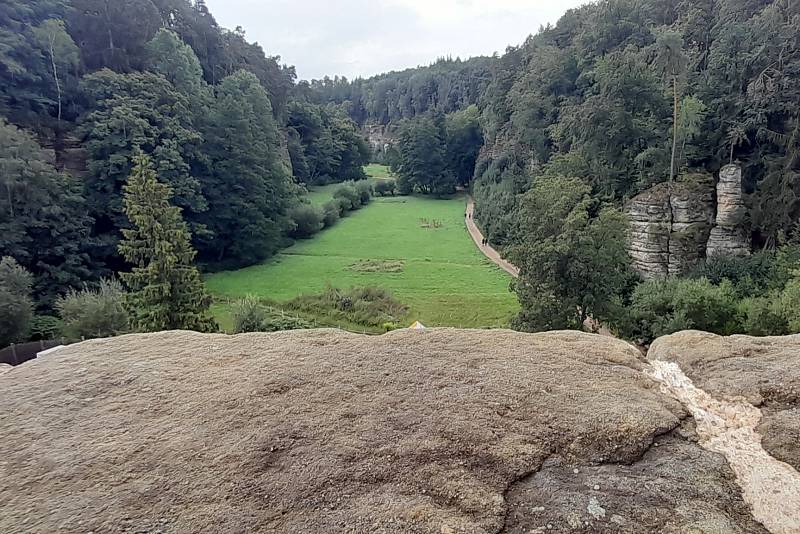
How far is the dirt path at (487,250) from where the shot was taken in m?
43.7

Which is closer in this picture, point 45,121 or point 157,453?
point 157,453

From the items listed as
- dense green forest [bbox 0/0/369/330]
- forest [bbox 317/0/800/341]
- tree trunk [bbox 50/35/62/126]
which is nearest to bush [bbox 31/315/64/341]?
dense green forest [bbox 0/0/369/330]

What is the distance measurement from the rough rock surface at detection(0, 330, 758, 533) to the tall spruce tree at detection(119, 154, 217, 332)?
15.8m

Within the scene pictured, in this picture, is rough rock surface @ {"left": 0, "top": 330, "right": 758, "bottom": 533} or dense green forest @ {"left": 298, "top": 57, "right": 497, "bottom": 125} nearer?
rough rock surface @ {"left": 0, "top": 330, "right": 758, "bottom": 533}

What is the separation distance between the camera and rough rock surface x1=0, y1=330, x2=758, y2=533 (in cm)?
462

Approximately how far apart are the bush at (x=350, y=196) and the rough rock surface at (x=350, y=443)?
220ft

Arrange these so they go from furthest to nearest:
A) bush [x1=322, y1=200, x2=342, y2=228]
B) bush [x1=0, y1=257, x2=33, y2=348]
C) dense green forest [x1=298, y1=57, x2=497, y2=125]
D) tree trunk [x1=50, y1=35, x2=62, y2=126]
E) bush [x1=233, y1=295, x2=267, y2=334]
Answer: dense green forest [x1=298, y1=57, x2=497, y2=125], bush [x1=322, y1=200, x2=342, y2=228], tree trunk [x1=50, y1=35, x2=62, y2=126], bush [x1=233, y1=295, x2=267, y2=334], bush [x1=0, y1=257, x2=33, y2=348]

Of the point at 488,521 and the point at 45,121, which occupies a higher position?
the point at 45,121

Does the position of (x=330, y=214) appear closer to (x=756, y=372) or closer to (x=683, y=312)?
(x=683, y=312)

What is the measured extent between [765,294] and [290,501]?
27.3m

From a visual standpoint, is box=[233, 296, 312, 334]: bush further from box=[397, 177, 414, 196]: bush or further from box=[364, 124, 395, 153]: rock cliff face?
box=[364, 124, 395, 153]: rock cliff face

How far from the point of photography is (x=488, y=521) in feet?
14.9

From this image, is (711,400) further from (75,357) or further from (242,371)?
(75,357)

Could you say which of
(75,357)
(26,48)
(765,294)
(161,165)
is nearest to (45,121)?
(26,48)
